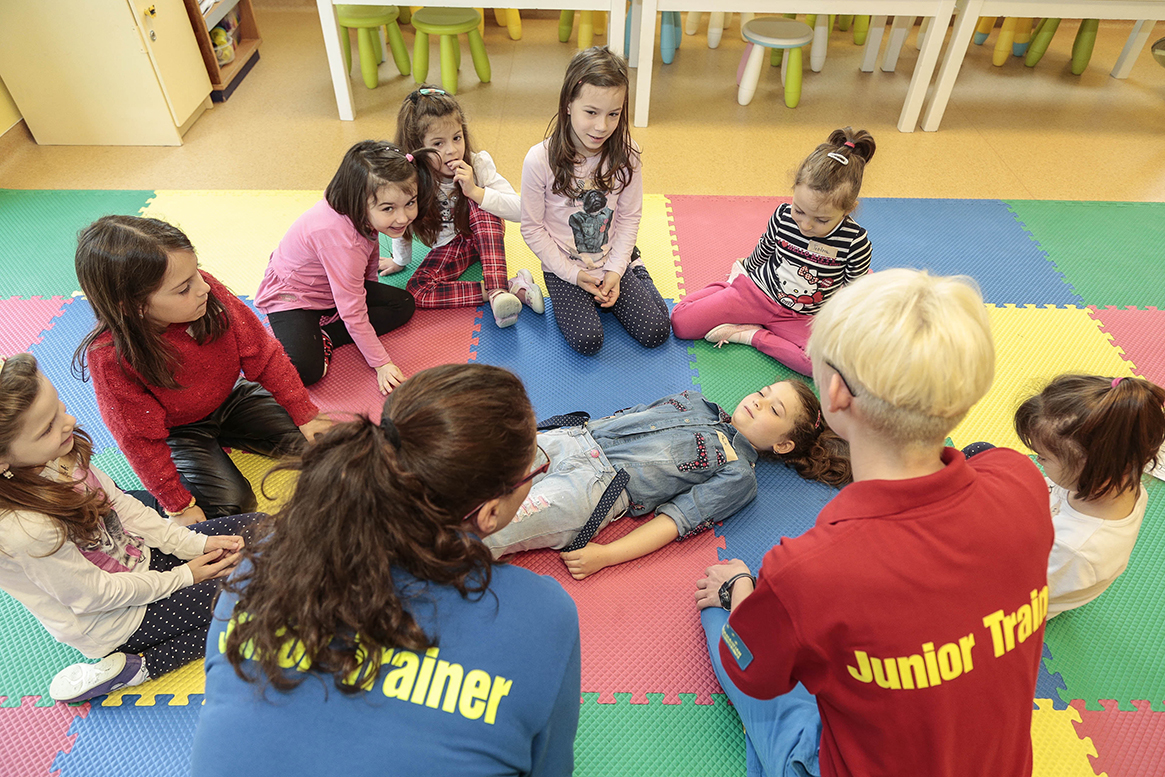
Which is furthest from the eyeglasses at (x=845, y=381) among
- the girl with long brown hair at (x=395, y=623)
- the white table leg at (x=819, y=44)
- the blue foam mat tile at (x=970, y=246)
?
the white table leg at (x=819, y=44)

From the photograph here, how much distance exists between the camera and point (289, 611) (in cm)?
95

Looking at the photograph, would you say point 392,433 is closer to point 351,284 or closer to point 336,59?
point 351,284

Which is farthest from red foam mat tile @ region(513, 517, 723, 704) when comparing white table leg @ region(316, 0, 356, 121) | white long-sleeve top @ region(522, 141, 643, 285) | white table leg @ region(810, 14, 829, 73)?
white table leg @ region(810, 14, 829, 73)

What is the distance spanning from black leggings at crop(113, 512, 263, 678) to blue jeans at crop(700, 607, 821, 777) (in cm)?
132

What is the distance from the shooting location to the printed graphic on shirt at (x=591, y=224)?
8.86 feet

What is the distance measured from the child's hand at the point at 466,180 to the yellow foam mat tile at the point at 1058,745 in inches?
94.5

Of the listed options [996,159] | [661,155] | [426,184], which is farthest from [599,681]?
[996,159]

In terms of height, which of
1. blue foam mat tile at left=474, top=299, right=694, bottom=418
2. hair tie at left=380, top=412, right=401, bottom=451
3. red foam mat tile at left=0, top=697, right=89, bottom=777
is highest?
hair tie at left=380, top=412, right=401, bottom=451

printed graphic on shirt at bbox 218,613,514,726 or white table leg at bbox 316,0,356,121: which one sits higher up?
printed graphic on shirt at bbox 218,613,514,726

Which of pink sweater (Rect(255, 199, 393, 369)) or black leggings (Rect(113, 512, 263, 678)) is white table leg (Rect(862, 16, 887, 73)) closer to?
pink sweater (Rect(255, 199, 393, 369))

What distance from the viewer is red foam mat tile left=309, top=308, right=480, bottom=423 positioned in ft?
8.18

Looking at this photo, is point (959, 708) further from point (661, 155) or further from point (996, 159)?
point (996, 159)

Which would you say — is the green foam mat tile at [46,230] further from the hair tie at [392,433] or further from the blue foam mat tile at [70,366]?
the hair tie at [392,433]

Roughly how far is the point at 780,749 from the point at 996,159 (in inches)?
149
